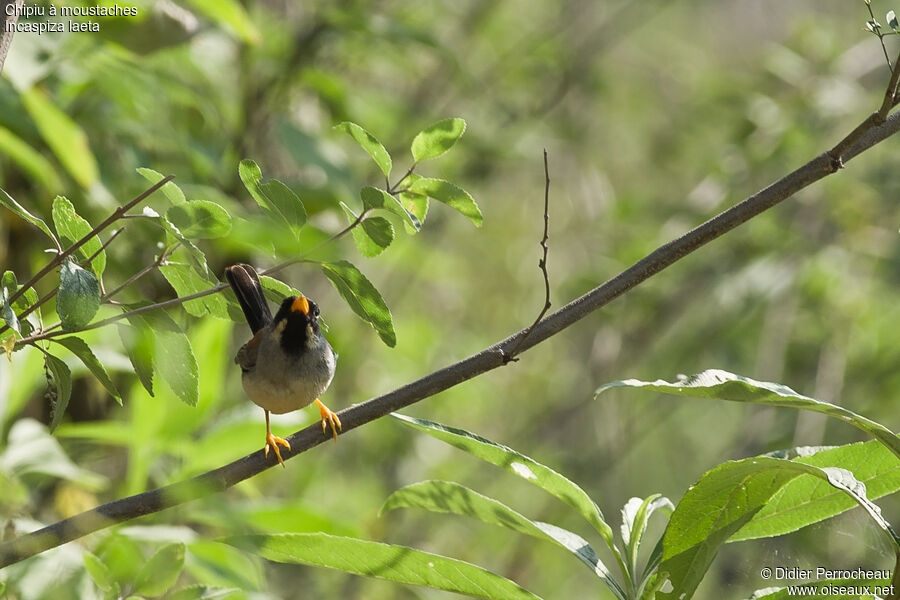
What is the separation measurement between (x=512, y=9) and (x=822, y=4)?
19.0 ft

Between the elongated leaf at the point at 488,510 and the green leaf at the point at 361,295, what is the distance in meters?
0.38

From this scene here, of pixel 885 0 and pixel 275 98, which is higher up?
pixel 885 0

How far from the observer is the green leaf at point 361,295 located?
1.85 metres

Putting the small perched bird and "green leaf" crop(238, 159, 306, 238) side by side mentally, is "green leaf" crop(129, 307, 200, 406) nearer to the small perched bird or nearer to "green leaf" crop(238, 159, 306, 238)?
"green leaf" crop(238, 159, 306, 238)

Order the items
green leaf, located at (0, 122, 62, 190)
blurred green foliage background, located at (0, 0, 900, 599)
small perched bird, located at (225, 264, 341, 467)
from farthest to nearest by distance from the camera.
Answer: blurred green foliage background, located at (0, 0, 900, 599)
green leaf, located at (0, 122, 62, 190)
small perched bird, located at (225, 264, 341, 467)

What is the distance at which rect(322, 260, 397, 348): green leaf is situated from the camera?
1.85m

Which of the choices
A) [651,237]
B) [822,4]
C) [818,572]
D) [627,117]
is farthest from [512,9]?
[818,572]

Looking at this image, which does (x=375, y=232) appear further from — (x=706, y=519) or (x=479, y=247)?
(x=479, y=247)

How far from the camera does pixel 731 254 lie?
6074 millimetres

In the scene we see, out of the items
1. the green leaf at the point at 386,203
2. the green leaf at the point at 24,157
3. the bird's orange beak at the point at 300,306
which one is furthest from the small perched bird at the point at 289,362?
the green leaf at the point at 24,157

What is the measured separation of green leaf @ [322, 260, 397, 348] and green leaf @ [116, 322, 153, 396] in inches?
16.3

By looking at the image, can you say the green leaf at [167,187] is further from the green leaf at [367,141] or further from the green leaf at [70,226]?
the green leaf at [367,141]

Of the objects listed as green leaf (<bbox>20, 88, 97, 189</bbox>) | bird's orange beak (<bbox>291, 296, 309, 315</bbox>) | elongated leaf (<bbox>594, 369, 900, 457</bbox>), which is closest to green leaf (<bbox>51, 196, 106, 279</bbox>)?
bird's orange beak (<bbox>291, 296, 309, 315</bbox>)

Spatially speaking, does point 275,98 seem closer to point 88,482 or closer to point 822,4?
point 88,482
